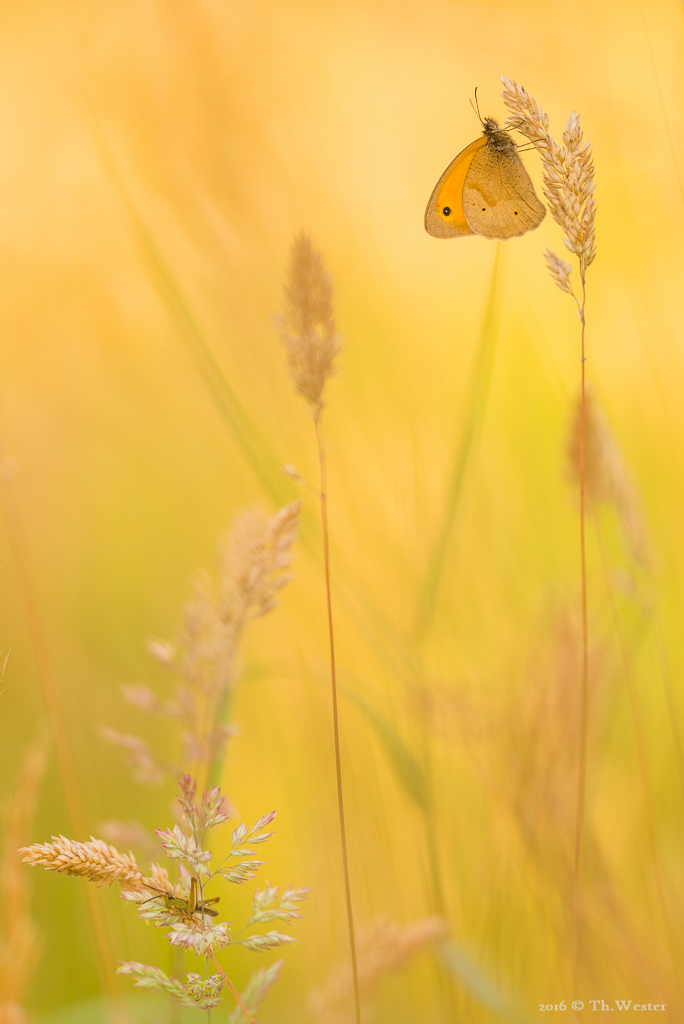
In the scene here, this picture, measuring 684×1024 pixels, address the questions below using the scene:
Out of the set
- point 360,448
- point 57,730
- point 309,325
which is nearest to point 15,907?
point 57,730

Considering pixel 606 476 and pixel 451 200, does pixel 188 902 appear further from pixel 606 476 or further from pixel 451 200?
pixel 451 200

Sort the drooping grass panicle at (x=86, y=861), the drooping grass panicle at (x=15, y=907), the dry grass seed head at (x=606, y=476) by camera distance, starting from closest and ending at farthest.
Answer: the drooping grass panicle at (x=86, y=861), the drooping grass panicle at (x=15, y=907), the dry grass seed head at (x=606, y=476)

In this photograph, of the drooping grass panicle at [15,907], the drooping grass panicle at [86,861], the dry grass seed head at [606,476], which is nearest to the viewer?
the drooping grass panicle at [86,861]

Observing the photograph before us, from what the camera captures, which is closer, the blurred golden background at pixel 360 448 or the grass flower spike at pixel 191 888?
the grass flower spike at pixel 191 888

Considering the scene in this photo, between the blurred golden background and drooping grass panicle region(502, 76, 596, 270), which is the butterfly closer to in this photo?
the blurred golden background

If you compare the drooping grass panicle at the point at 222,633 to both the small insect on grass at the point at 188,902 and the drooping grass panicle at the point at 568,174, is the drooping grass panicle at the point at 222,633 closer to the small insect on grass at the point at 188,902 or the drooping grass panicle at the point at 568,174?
the small insect on grass at the point at 188,902

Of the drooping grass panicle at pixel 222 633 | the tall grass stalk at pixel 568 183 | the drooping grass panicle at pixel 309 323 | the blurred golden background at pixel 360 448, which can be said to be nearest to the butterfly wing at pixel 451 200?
the blurred golden background at pixel 360 448
